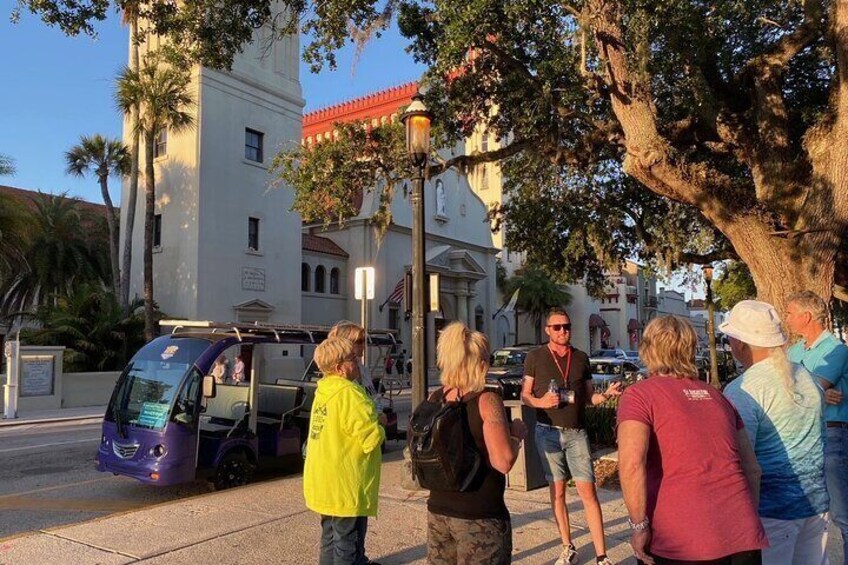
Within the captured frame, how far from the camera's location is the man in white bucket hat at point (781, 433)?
2.97 meters

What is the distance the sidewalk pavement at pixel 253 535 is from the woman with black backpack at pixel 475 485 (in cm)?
220

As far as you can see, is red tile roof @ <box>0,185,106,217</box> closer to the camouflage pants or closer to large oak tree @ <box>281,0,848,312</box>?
large oak tree @ <box>281,0,848,312</box>

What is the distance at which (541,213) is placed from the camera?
15.5 metres

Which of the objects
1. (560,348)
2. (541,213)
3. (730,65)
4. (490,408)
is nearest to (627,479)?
(490,408)

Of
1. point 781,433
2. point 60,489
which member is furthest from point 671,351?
point 60,489

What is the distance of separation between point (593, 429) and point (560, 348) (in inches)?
223

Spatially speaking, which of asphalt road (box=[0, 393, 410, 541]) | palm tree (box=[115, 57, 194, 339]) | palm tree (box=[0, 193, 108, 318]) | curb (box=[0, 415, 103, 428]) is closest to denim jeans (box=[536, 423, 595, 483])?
asphalt road (box=[0, 393, 410, 541])

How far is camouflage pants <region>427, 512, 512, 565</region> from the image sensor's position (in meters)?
2.95

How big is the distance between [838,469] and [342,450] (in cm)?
312

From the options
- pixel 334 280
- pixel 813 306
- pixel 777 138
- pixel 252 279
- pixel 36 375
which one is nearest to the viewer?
pixel 813 306

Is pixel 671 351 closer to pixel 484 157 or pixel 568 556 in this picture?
pixel 568 556

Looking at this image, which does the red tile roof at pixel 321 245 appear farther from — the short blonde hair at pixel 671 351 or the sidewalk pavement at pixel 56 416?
the short blonde hair at pixel 671 351

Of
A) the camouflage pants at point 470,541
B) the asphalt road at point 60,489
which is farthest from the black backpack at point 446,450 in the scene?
the asphalt road at point 60,489

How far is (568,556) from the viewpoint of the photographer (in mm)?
4852
